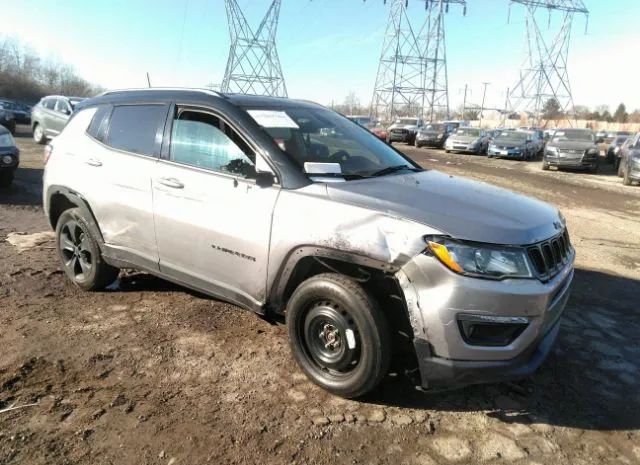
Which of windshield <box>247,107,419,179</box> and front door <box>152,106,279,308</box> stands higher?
windshield <box>247,107,419,179</box>

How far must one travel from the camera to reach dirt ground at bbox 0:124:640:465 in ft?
8.26

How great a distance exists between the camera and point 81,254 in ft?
14.8

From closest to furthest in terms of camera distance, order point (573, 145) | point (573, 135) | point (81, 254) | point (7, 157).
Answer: point (81, 254), point (7, 157), point (573, 145), point (573, 135)

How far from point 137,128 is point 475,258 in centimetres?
290

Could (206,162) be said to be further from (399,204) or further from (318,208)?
(399,204)

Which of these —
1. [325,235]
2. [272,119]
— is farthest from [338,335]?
[272,119]

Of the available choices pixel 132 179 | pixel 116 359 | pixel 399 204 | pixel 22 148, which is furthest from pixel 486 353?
pixel 22 148

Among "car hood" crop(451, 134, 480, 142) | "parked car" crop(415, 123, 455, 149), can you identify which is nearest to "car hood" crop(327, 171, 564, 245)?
"car hood" crop(451, 134, 480, 142)

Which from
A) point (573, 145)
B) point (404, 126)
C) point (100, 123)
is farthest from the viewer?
point (404, 126)

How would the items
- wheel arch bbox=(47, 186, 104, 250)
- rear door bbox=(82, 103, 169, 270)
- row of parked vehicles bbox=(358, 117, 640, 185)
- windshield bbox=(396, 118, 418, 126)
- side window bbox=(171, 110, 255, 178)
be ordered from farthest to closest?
windshield bbox=(396, 118, 418, 126) → row of parked vehicles bbox=(358, 117, 640, 185) → wheel arch bbox=(47, 186, 104, 250) → rear door bbox=(82, 103, 169, 270) → side window bbox=(171, 110, 255, 178)

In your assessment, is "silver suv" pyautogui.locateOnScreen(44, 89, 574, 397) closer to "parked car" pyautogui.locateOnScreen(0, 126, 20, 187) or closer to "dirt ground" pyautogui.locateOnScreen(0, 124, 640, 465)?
"dirt ground" pyautogui.locateOnScreen(0, 124, 640, 465)

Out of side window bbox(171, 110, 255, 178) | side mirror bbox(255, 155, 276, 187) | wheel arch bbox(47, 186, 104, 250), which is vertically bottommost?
wheel arch bbox(47, 186, 104, 250)

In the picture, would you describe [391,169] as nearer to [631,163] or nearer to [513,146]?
[631,163]

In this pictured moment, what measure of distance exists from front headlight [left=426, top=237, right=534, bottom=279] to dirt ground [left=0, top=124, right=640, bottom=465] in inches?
37.2
